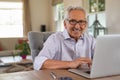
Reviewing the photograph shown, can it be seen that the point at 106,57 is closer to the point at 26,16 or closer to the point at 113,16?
the point at 113,16

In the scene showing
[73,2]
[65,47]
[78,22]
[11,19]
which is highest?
[73,2]

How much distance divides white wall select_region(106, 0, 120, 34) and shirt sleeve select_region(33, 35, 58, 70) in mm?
2581

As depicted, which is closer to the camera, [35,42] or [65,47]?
[65,47]

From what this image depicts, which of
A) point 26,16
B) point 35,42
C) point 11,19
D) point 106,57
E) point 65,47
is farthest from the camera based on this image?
point 11,19

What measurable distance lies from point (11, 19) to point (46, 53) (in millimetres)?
6100

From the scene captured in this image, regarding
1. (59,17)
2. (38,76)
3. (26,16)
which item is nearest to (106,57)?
(38,76)

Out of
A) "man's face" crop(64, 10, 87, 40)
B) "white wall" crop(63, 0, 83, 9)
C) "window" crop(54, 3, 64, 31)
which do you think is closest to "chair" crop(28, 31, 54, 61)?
"man's face" crop(64, 10, 87, 40)

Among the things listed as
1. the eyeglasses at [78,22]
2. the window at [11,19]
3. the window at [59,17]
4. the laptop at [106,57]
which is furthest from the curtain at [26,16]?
the laptop at [106,57]

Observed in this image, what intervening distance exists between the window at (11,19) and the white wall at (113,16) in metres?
4.02

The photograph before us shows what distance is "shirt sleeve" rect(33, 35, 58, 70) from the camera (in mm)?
1559

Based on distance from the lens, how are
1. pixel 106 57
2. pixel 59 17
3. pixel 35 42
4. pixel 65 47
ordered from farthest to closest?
pixel 59 17
pixel 35 42
pixel 65 47
pixel 106 57

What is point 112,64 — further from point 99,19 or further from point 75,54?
point 99,19

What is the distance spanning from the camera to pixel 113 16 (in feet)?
13.5

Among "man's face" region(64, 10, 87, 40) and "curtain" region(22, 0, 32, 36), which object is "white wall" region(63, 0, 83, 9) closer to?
"curtain" region(22, 0, 32, 36)
